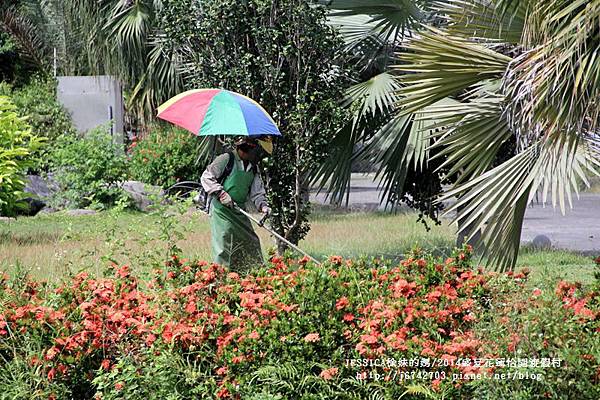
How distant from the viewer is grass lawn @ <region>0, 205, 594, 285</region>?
31.5 feet

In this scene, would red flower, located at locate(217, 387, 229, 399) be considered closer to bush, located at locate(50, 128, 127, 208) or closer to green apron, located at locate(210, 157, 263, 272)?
green apron, located at locate(210, 157, 263, 272)

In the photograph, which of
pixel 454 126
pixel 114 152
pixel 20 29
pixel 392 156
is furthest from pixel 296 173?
pixel 20 29

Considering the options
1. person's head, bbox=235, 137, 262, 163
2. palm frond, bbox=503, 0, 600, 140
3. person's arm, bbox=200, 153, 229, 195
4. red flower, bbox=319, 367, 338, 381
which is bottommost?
red flower, bbox=319, 367, 338, 381

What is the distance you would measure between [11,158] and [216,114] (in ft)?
18.2

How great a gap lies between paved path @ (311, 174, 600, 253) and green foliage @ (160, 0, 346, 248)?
2.64 metres

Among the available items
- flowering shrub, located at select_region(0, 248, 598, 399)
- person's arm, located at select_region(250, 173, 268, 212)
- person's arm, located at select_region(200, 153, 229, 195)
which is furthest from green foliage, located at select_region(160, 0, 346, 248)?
flowering shrub, located at select_region(0, 248, 598, 399)

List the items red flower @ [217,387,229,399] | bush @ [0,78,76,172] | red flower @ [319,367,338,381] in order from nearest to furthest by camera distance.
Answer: red flower @ [319,367,338,381] → red flower @ [217,387,229,399] → bush @ [0,78,76,172]

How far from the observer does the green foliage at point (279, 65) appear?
30.7 feet

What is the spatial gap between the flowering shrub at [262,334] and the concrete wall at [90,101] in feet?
53.8

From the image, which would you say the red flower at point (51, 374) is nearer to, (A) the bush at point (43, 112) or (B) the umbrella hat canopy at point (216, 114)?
(B) the umbrella hat canopy at point (216, 114)

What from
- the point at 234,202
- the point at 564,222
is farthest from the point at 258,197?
the point at 564,222

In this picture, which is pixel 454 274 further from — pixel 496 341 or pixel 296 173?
pixel 296 173

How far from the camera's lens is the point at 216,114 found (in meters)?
7.71

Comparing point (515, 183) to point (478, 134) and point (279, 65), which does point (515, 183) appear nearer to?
point (478, 134)
